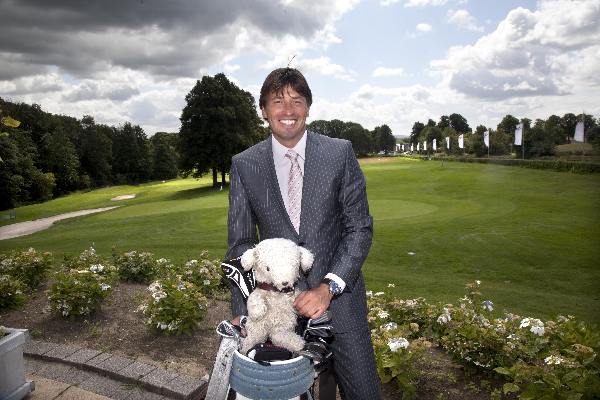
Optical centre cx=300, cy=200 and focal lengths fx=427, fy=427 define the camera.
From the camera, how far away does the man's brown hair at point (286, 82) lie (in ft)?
Result: 8.21

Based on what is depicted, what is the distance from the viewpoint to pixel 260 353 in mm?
1965

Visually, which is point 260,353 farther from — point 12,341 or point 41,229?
point 41,229

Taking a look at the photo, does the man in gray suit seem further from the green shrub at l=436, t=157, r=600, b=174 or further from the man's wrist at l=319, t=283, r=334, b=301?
the green shrub at l=436, t=157, r=600, b=174

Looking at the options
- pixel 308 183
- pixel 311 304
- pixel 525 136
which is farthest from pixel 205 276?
pixel 525 136

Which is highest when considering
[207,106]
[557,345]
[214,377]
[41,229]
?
[207,106]

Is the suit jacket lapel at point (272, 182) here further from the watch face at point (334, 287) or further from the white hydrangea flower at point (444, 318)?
the white hydrangea flower at point (444, 318)

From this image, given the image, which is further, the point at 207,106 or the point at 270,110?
the point at 207,106

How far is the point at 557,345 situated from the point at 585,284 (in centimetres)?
785

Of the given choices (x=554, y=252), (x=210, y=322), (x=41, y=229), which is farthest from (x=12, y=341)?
(x=41, y=229)

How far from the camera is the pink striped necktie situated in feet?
8.46

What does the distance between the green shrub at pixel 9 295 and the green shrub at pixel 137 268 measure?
207 centimetres

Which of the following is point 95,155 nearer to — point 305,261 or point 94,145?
point 94,145

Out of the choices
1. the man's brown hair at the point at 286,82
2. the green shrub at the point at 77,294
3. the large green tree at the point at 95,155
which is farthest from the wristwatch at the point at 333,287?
the large green tree at the point at 95,155

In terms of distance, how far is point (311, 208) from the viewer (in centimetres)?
249
